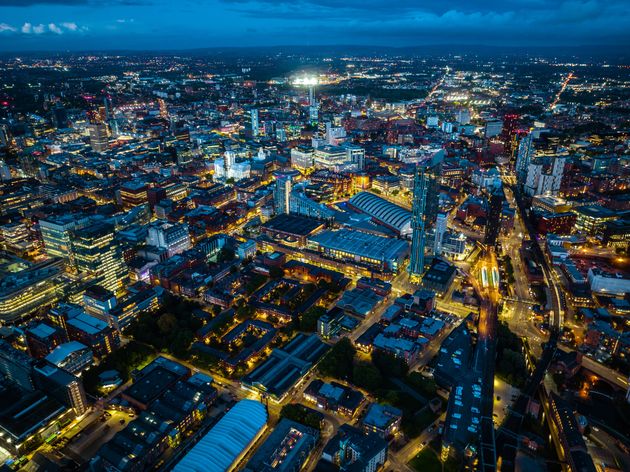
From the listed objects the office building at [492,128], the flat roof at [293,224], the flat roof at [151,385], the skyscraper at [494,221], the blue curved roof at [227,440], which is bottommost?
the flat roof at [151,385]

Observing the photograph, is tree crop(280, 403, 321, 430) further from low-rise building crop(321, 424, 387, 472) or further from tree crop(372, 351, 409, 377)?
tree crop(372, 351, 409, 377)

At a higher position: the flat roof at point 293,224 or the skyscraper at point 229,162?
the skyscraper at point 229,162

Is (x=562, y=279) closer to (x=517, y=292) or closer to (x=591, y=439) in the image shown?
(x=517, y=292)

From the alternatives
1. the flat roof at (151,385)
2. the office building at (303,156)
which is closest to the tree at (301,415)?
the flat roof at (151,385)

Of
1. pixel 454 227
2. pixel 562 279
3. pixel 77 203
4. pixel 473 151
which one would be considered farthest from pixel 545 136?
pixel 77 203

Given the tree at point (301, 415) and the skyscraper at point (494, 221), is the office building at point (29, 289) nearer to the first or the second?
the tree at point (301, 415)

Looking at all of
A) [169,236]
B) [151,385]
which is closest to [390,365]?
[151,385]

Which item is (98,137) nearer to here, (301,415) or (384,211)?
(384,211)
